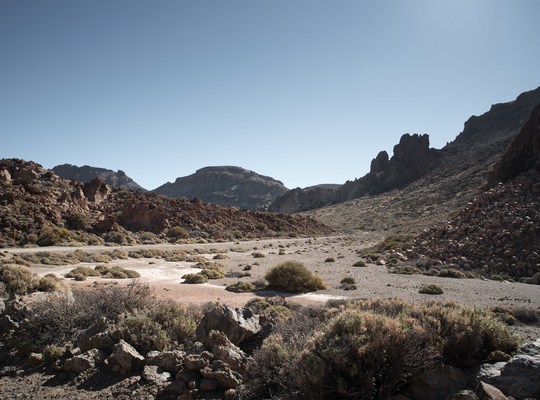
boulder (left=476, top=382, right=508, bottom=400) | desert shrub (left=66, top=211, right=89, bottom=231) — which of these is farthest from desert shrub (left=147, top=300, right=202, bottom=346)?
desert shrub (left=66, top=211, right=89, bottom=231)

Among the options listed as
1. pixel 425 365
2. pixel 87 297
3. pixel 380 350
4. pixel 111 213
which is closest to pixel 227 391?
pixel 380 350

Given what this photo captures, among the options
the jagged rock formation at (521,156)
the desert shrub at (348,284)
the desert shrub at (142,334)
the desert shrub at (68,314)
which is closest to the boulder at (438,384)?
the desert shrub at (142,334)

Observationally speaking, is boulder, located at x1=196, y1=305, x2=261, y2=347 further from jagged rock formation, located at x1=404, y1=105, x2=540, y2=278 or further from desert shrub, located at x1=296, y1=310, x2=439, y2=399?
jagged rock formation, located at x1=404, y1=105, x2=540, y2=278

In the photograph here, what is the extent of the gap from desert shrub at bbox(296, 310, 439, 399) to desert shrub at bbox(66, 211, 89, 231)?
132ft

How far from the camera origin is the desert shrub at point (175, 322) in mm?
7531

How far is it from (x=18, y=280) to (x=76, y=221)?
28.9 meters

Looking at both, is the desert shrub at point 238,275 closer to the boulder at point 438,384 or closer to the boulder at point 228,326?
the boulder at point 228,326

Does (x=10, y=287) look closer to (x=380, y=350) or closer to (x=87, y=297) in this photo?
(x=87, y=297)

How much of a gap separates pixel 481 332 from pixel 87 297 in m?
8.72

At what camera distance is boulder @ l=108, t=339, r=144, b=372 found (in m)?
6.30

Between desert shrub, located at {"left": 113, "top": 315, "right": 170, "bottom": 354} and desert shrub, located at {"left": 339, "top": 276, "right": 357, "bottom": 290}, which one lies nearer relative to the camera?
desert shrub, located at {"left": 113, "top": 315, "right": 170, "bottom": 354}

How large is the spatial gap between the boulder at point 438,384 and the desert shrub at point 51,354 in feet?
20.8

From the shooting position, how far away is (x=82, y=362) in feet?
21.5

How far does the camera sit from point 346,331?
4.74 metres
